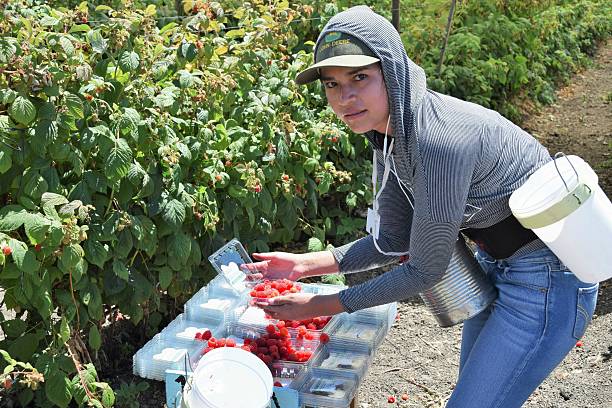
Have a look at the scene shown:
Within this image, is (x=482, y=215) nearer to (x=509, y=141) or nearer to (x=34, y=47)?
(x=509, y=141)

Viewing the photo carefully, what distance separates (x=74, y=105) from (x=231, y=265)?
2.61 feet

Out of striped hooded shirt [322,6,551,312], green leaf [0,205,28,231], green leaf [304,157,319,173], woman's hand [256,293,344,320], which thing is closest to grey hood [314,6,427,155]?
striped hooded shirt [322,6,551,312]

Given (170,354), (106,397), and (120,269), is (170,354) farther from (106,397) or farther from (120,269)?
(120,269)

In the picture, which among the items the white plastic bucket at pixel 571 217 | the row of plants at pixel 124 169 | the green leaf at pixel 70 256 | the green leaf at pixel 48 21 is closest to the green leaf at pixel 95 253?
the row of plants at pixel 124 169

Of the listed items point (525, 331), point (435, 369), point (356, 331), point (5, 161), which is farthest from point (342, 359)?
point (435, 369)

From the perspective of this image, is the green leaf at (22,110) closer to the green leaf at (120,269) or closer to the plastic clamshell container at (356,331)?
the green leaf at (120,269)

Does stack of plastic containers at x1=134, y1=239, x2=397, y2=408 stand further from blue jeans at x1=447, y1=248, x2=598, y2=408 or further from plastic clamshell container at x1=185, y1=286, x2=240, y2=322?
blue jeans at x1=447, y1=248, x2=598, y2=408

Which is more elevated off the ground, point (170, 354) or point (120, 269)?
point (170, 354)

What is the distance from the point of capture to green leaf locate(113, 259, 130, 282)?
11.0 feet

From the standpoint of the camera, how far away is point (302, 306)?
252 cm

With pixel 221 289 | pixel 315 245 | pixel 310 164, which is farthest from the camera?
pixel 315 245

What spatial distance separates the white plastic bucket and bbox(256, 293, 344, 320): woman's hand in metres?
0.57

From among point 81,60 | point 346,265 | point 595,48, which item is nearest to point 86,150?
point 81,60

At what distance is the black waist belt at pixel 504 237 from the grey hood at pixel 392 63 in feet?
1.15
